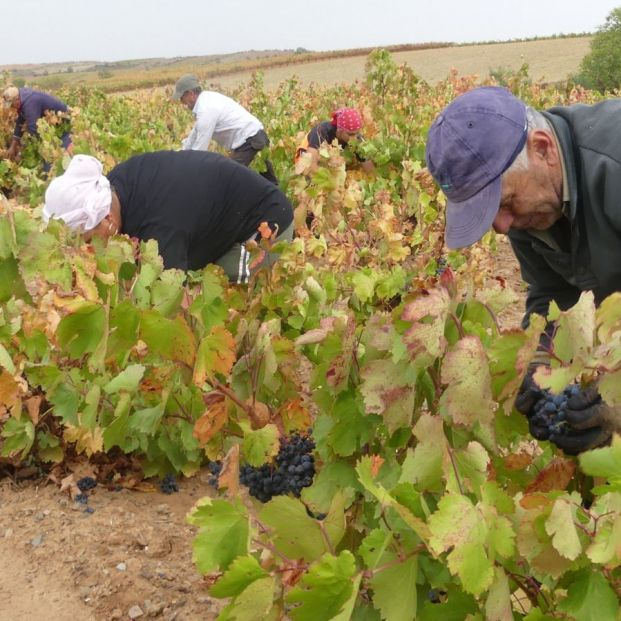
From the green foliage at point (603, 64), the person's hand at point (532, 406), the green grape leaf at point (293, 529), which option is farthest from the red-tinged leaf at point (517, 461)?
the green foliage at point (603, 64)

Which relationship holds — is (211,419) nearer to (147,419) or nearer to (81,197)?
(147,419)

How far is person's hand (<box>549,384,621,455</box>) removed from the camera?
1508 mm

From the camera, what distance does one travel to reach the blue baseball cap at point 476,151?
2.06 m

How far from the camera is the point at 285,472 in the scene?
2316 millimetres

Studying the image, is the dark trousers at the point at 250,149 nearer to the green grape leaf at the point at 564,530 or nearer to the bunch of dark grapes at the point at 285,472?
the bunch of dark grapes at the point at 285,472

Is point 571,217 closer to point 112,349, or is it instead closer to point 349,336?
point 349,336

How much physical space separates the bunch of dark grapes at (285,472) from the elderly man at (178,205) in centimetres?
100

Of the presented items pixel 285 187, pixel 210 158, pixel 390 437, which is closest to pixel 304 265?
pixel 210 158

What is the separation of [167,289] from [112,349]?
10.5 inches

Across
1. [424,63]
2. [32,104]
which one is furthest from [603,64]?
[32,104]

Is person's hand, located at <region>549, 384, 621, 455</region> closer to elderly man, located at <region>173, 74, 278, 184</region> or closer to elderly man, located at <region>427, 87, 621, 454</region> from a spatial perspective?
elderly man, located at <region>427, 87, 621, 454</region>

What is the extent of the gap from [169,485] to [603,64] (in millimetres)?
38296

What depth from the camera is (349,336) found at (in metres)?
1.76

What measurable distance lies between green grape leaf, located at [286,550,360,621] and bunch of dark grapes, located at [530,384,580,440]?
559 millimetres
